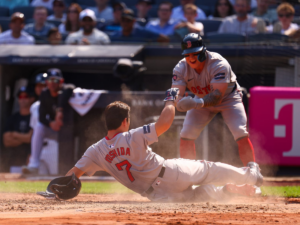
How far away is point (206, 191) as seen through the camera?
468 centimetres

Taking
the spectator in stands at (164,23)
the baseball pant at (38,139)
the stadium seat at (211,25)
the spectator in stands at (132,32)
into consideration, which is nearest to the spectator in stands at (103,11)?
the spectator in stands at (164,23)

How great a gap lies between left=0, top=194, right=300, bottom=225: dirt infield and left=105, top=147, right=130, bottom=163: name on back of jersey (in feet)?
1.50

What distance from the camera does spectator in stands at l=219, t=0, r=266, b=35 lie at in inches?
400

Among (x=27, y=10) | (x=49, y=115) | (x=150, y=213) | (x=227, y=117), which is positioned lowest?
(x=150, y=213)

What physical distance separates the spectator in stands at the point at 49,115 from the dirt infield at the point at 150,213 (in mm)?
4099

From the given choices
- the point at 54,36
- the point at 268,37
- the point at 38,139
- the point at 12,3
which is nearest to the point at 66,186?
the point at 38,139

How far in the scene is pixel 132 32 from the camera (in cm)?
1055

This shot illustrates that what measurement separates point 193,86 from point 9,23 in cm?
776

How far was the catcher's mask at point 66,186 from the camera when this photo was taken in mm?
4484

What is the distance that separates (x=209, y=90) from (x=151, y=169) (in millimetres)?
1518

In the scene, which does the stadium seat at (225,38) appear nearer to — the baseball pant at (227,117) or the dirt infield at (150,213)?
the baseball pant at (227,117)

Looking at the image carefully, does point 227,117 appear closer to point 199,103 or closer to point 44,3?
point 199,103

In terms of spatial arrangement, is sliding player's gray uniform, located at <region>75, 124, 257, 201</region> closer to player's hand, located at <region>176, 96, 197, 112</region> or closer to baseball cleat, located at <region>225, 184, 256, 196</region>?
baseball cleat, located at <region>225, 184, 256, 196</region>

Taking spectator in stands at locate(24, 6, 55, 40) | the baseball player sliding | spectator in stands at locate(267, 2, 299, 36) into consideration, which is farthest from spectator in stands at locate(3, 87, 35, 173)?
spectator in stands at locate(267, 2, 299, 36)
